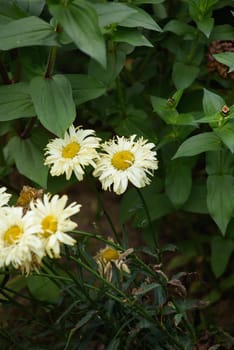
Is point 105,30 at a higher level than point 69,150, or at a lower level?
higher

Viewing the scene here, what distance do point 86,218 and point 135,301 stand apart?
43.5 inches

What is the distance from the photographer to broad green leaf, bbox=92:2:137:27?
1239mm

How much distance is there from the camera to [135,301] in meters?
1.25

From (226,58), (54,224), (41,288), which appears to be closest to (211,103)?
(226,58)

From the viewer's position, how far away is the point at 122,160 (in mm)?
1236

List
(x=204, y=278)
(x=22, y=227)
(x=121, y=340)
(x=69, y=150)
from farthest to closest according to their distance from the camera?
1. (x=204, y=278)
2. (x=121, y=340)
3. (x=69, y=150)
4. (x=22, y=227)

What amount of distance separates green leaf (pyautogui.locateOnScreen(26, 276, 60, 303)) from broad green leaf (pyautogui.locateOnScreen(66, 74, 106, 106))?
48 centimetres

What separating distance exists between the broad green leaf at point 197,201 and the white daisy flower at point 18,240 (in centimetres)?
62

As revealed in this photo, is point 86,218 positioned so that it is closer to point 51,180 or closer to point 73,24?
point 51,180

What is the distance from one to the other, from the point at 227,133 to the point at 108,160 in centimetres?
26

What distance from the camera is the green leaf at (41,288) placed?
1.65 meters

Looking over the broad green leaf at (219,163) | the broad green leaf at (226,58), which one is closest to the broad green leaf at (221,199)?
the broad green leaf at (219,163)

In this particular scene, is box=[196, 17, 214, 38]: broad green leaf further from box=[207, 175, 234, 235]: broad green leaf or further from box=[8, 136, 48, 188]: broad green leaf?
box=[8, 136, 48, 188]: broad green leaf

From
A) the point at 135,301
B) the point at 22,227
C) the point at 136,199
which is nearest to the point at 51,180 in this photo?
the point at 136,199
